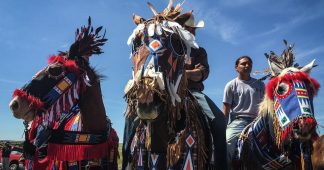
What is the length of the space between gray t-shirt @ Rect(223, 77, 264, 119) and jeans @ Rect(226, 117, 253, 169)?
0.18 metres

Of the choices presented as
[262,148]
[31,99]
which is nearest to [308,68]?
[262,148]

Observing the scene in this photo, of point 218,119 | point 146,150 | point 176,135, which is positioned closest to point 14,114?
point 146,150

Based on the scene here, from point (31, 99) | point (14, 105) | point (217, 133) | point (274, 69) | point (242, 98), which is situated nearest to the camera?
point (217, 133)

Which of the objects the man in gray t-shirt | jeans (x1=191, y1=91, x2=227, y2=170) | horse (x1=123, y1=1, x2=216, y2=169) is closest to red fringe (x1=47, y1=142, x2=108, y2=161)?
horse (x1=123, y1=1, x2=216, y2=169)

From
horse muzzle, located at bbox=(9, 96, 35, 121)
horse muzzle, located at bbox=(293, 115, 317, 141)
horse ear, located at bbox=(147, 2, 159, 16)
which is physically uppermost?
horse ear, located at bbox=(147, 2, 159, 16)

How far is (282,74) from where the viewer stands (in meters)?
5.60

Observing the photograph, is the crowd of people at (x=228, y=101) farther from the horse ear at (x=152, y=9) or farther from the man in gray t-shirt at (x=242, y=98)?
the horse ear at (x=152, y=9)

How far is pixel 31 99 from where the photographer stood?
5.46 metres

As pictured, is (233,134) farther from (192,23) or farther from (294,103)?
(192,23)

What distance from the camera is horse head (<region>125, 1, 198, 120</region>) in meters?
3.72

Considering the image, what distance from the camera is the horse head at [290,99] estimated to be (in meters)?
4.87

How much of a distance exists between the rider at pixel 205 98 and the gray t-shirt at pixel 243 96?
1834mm

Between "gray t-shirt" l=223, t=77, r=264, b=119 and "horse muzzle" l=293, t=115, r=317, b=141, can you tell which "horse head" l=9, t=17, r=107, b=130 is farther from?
"horse muzzle" l=293, t=115, r=317, b=141

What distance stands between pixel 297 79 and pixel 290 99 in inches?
14.7
